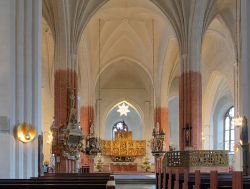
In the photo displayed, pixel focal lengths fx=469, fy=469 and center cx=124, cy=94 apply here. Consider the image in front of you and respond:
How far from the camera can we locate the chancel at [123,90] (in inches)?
450

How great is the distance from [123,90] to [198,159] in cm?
2255

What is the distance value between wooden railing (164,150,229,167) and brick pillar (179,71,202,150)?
294 cm

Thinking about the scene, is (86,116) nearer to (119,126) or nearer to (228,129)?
(228,129)

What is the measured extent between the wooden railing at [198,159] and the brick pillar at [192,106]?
9.66 feet

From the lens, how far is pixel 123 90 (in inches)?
1613

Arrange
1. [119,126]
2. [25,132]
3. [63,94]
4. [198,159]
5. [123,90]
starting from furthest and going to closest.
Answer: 1. [119,126]
2. [123,90]
3. [63,94]
4. [198,159]
5. [25,132]

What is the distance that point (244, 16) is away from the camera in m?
13.6

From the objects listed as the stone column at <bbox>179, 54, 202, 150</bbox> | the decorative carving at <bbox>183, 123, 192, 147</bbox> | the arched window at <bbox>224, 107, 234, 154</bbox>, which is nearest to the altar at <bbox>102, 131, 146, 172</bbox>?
the arched window at <bbox>224, 107, 234, 154</bbox>

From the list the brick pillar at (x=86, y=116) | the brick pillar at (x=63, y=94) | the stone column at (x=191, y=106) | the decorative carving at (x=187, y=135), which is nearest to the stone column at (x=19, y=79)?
the brick pillar at (x=63, y=94)

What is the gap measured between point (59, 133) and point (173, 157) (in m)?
4.77

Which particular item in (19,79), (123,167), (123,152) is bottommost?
(123,167)

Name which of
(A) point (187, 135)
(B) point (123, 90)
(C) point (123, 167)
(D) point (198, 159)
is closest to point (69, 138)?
(D) point (198, 159)

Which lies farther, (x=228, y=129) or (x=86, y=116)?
(x=228, y=129)

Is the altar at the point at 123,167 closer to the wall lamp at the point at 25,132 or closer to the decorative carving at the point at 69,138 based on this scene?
the decorative carving at the point at 69,138
